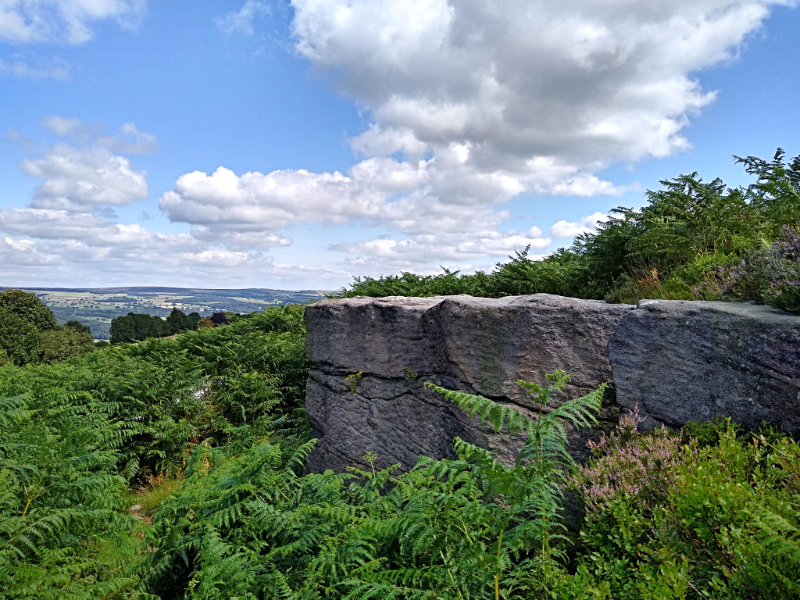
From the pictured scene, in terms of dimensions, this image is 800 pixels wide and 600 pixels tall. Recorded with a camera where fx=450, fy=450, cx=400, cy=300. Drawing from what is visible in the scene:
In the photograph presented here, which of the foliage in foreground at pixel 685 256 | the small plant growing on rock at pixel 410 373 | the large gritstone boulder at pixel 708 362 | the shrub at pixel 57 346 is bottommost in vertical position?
the shrub at pixel 57 346

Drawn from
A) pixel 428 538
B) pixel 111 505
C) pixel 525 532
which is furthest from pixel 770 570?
pixel 111 505

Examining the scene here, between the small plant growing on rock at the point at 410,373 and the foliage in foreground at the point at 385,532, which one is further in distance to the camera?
the small plant growing on rock at the point at 410,373

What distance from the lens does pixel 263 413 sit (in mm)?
8867

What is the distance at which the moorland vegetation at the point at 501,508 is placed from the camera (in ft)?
8.25

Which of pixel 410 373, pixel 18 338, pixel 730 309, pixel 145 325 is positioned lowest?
pixel 145 325

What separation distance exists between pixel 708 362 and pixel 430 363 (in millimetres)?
3013

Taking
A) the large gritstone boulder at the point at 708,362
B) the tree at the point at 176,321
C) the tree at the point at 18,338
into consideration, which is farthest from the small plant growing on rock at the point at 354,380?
the tree at the point at 176,321

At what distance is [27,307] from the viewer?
131 feet

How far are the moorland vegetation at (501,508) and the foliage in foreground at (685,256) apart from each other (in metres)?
0.03

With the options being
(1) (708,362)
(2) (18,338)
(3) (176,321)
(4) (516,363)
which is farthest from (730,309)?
(3) (176,321)

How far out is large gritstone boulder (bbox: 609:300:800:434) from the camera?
352 cm

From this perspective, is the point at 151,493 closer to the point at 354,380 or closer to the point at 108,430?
the point at 108,430

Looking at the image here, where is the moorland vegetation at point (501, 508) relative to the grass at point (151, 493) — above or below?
above

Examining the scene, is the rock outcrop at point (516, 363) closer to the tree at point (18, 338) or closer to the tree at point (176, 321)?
the tree at point (18, 338)
